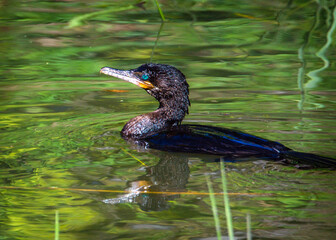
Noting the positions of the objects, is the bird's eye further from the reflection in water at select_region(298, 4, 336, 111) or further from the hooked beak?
the reflection in water at select_region(298, 4, 336, 111)

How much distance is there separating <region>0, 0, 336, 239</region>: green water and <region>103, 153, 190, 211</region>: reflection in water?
0.05ft

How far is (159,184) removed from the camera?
4.72 meters

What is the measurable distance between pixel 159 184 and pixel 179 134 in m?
0.99

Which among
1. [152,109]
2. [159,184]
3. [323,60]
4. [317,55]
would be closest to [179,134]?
[159,184]

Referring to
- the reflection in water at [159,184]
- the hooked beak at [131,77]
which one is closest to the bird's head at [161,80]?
the hooked beak at [131,77]

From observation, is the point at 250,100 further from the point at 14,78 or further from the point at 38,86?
the point at 14,78

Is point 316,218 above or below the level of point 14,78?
below

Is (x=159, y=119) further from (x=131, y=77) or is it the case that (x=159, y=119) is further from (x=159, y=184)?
(x=159, y=184)

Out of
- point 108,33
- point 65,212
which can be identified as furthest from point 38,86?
point 65,212

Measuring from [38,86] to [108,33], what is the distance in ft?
10.9

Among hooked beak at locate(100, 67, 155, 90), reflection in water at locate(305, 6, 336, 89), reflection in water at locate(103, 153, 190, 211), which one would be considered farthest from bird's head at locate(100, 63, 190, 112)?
reflection in water at locate(305, 6, 336, 89)

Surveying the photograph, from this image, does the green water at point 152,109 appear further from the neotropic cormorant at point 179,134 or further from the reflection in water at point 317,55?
the neotropic cormorant at point 179,134

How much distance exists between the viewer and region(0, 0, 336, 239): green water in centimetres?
399

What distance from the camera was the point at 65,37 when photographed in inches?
418
